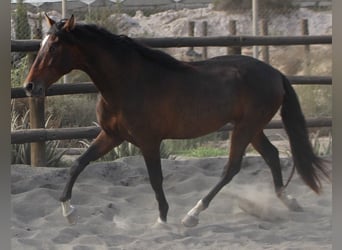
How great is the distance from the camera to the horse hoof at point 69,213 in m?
5.49

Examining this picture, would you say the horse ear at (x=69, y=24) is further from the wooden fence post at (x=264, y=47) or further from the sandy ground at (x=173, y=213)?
the wooden fence post at (x=264, y=47)

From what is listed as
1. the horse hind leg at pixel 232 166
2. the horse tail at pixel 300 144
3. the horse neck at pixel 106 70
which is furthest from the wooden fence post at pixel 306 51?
the horse neck at pixel 106 70

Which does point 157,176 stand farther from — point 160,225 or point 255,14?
point 255,14

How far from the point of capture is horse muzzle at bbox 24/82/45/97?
5.17 meters

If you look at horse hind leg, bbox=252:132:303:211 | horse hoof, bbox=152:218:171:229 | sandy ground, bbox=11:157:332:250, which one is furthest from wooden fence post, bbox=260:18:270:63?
horse hoof, bbox=152:218:171:229

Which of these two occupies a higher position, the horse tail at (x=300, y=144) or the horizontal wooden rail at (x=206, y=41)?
the horizontal wooden rail at (x=206, y=41)

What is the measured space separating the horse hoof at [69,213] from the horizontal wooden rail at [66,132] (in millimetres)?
623

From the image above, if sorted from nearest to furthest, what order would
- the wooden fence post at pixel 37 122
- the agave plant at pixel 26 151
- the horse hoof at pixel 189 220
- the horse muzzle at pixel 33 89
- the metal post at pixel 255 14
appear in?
the horse muzzle at pixel 33 89 < the horse hoof at pixel 189 220 < the metal post at pixel 255 14 < the wooden fence post at pixel 37 122 < the agave plant at pixel 26 151

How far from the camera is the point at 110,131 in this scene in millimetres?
5508

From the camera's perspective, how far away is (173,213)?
551cm

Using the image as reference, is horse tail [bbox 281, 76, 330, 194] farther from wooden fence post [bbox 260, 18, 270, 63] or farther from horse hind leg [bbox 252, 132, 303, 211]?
wooden fence post [bbox 260, 18, 270, 63]

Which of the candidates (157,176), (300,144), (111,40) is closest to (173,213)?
(157,176)

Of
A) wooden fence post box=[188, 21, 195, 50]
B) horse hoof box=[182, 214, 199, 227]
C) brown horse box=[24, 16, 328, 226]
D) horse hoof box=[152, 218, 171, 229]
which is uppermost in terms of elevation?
wooden fence post box=[188, 21, 195, 50]

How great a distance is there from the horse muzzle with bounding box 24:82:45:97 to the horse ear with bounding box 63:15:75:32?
408mm
